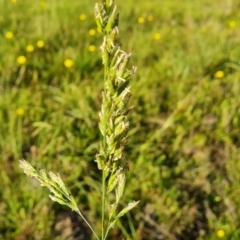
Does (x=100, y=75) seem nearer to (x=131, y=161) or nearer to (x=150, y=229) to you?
(x=131, y=161)

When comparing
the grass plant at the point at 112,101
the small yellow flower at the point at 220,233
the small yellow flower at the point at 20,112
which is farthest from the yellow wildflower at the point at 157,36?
the grass plant at the point at 112,101

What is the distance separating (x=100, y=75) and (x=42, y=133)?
2.77 ft

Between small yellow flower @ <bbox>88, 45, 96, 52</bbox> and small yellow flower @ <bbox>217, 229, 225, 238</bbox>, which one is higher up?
→ small yellow flower @ <bbox>88, 45, 96, 52</bbox>

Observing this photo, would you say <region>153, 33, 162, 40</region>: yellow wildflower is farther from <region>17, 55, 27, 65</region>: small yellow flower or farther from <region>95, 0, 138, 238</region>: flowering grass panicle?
<region>95, 0, 138, 238</region>: flowering grass panicle

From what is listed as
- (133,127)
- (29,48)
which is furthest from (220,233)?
(29,48)

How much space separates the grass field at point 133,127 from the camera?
2.38 metres

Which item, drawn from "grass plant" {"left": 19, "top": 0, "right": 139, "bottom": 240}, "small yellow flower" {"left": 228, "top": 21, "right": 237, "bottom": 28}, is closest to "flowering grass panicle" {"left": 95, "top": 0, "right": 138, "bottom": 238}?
"grass plant" {"left": 19, "top": 0, "right": 139, "bottom": 240}

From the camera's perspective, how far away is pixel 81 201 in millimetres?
2465

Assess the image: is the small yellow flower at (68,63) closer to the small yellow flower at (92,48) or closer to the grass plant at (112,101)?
the small yellow flower at (92,48)

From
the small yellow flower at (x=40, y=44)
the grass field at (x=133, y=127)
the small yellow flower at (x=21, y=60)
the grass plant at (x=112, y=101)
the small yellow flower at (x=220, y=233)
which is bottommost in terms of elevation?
the small yellow flower at (x=220, y=233)

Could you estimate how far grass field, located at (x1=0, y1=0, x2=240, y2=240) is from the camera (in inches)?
93.5

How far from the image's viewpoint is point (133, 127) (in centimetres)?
292

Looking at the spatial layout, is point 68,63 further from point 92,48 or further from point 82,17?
point 82,17

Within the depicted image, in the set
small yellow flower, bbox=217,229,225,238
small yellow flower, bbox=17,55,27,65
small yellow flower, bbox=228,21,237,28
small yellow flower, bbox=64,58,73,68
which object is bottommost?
small yellow flower, bbox=217,229,225,238
